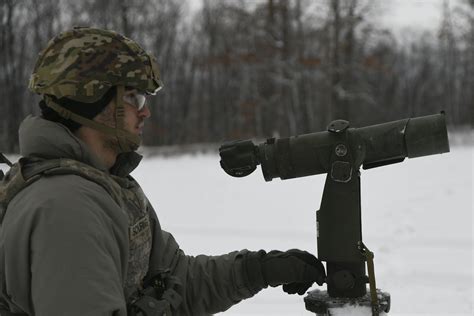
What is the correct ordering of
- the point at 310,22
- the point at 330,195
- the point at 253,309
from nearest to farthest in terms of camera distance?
the point at 330,195, the point at 253,309, the point at 310,22

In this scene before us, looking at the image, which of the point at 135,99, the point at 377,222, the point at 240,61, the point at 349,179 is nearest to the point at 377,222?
the point at 377,222

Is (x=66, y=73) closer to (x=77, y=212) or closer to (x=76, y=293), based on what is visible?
(x=77, y=212)

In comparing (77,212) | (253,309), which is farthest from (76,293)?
(253,309)

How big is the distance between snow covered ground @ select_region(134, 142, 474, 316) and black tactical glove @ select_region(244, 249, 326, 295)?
217cm

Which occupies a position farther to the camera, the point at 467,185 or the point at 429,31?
the point at 429,31

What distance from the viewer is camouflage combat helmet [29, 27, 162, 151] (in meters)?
1.70

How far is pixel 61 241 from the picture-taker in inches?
55.5

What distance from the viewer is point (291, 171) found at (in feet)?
6.69

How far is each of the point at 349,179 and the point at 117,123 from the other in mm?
747

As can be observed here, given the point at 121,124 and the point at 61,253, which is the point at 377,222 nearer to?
the point at 121,124

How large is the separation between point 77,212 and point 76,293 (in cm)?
20

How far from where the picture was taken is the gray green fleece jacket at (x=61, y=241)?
139 centimetres

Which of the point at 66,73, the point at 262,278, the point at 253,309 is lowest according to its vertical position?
the point at 253,309

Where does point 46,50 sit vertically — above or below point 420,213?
above
